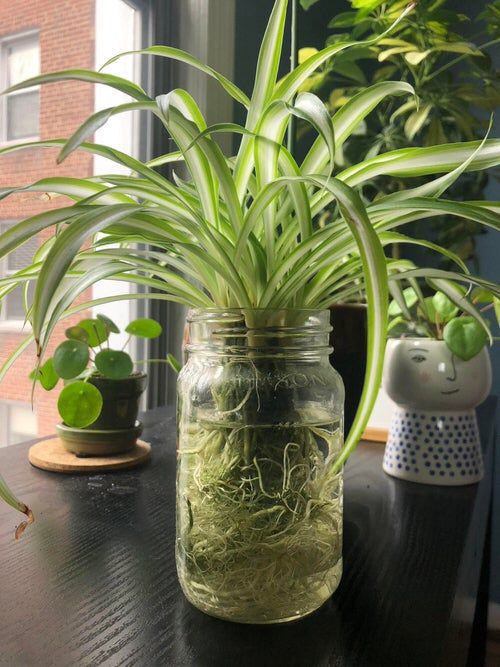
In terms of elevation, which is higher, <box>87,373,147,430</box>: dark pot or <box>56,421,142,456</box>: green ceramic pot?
<box>87,373,147,430</box>: dark pot

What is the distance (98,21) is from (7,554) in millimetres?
1119

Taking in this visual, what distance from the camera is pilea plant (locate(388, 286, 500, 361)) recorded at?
73cm

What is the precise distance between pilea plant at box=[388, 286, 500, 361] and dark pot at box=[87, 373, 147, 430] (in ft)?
1.12

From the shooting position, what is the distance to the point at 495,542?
198 centimetres

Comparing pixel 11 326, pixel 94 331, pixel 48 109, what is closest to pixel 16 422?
pixel 11 326

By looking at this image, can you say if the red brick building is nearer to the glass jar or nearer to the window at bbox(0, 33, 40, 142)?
the window at bbox(0, 33, 40, 142)

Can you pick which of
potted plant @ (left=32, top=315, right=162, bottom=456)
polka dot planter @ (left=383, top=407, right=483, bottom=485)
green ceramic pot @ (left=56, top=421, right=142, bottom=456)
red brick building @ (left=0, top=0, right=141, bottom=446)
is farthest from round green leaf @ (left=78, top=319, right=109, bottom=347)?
polka dot planter @ (left=383, top=407, right=483, bottom=485)

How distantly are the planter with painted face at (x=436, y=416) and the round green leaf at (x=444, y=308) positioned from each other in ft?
0.16

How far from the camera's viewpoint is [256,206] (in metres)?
0.37

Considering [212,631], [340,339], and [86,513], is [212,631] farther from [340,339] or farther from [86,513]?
[340,339]

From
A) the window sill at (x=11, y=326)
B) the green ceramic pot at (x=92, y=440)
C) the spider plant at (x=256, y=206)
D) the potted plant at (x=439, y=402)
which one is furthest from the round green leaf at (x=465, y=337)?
the window sill at (x=11, y=326)

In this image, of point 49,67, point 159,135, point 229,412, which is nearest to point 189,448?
point 229,412

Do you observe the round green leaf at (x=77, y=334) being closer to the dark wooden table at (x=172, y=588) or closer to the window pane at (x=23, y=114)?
the dark wooden table at (x=172, y=588)

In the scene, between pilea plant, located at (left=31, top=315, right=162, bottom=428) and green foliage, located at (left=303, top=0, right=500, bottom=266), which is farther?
green foliage, located at (left=303, top=0, right=500, bottom=266)
